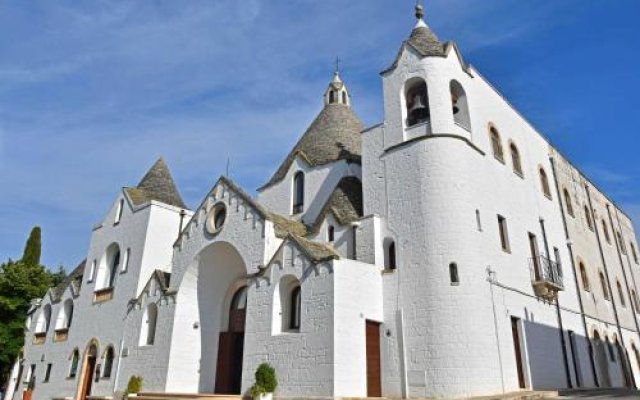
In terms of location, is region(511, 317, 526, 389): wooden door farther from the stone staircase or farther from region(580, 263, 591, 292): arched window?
the stone staircase

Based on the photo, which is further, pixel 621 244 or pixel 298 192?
pixel 621 244

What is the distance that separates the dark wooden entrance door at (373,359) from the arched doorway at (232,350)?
613 cm

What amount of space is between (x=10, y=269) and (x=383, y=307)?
1035 inches

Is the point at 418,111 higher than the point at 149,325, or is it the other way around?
the point at 418,111

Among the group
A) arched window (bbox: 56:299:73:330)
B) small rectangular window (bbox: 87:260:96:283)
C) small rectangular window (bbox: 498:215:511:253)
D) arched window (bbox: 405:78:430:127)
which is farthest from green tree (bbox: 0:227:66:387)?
small rectangular window (bbox: 498:215:511:253)

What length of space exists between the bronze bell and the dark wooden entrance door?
7878mm

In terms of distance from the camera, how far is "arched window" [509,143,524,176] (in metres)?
22.1

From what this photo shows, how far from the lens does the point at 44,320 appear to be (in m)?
29.6

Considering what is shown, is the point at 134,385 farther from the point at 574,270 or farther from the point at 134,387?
the point at 574,270

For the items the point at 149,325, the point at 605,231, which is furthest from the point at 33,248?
the point at 605,231

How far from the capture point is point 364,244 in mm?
17859

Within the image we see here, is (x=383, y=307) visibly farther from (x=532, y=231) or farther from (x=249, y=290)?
(x=532, y=231)

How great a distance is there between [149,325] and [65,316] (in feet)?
32.1

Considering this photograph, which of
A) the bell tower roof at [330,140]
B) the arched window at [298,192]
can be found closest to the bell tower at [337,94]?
the bell tower roof at [330,140]
